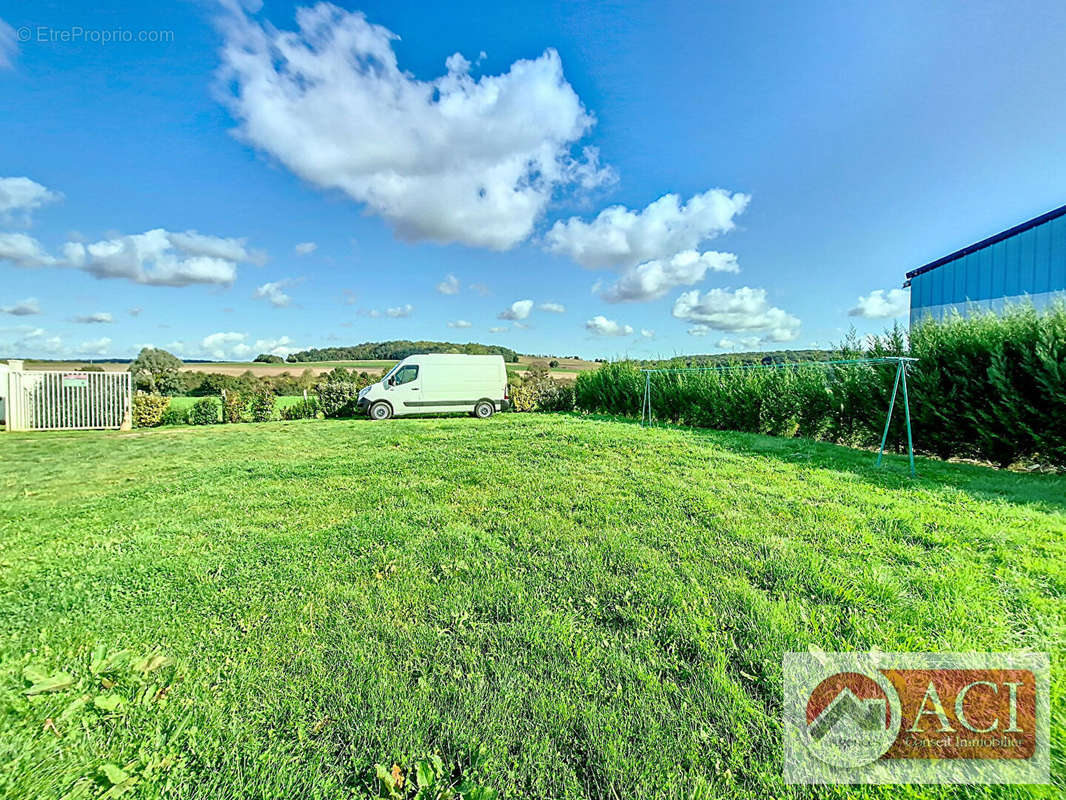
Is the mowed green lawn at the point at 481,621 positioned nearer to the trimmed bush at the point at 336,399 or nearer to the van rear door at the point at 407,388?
the van rear door at the point at 407,388

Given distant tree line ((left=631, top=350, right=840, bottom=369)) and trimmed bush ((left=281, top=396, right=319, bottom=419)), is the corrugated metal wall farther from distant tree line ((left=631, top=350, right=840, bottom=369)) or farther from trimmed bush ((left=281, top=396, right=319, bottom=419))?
trimmed bush ((left=281, top=396, right=319, bottom=419))

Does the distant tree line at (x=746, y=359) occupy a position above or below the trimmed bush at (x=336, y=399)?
above

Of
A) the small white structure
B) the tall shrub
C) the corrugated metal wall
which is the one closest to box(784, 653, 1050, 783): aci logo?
the tall shrub

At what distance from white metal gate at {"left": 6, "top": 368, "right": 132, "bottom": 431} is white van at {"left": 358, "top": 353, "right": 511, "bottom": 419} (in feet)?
21.8

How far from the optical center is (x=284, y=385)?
15.9m

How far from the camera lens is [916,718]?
5.27 ft

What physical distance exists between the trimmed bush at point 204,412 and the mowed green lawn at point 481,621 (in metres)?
9.57

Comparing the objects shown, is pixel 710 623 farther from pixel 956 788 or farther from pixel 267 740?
pixel 267 740

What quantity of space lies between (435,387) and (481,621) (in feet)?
39.0

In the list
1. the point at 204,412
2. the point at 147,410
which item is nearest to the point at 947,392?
the point at 204,412

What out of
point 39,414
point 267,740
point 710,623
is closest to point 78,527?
point 267,740

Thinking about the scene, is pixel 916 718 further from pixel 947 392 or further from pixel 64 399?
pixel 64 399

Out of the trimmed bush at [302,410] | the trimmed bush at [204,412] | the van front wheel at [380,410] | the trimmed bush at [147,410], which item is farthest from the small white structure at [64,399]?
the van front wheel at [380,410]

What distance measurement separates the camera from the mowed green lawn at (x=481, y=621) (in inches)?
57.0
